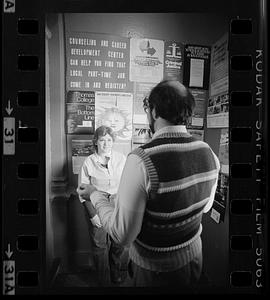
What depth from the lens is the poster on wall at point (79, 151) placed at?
1.18m

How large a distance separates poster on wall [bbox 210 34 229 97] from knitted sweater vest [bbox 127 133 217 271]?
0.16 meters

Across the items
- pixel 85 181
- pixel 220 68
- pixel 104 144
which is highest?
pixel 220 68

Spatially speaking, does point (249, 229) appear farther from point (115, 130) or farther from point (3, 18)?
point (3, 18)

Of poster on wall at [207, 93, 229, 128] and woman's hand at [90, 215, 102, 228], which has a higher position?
poster on wall at [207, 93, 229, 128]

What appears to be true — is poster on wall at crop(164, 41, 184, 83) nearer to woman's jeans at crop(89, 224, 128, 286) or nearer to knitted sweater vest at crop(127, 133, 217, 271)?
knitted sweater vest at crop(127, 133, 217, 271)

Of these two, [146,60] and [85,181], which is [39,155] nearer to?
[85,181]

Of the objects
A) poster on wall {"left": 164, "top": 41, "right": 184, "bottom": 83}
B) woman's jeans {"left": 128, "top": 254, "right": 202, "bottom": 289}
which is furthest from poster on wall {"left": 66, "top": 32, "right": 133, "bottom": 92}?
woman's jeans {"left": 128, "top": 254, "right": 202, "bottom": 289}

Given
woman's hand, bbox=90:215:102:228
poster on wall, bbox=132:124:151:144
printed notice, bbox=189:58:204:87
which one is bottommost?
woman's hand, bbox=90:215:102:228

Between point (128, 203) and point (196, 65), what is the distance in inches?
17.0

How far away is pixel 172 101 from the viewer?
117 cm

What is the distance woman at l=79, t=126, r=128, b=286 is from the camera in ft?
3.86

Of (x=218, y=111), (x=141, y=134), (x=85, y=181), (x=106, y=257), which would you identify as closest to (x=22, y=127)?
(x=85, y=181)

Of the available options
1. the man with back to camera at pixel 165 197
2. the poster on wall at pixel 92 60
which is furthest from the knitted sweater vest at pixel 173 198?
the poster on wall at pixel 92 60

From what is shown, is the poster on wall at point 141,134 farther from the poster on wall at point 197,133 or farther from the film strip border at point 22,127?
the film strip border at point 22,127
